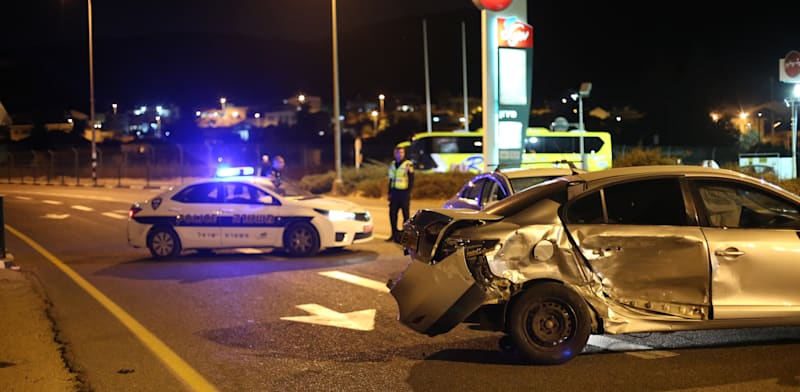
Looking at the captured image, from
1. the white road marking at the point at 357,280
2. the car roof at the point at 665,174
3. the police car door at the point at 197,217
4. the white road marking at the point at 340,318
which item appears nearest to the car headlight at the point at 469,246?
the car roof at the point at 665,174

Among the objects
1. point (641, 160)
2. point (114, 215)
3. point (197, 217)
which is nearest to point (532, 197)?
point (197, 217)

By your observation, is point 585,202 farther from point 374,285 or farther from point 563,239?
point 374,285

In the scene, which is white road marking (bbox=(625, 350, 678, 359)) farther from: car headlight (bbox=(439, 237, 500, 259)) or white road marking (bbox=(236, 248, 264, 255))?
white road marking (bbox=(236, 248, 264, 255))

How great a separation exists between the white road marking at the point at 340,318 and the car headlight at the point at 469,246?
1.75 meters

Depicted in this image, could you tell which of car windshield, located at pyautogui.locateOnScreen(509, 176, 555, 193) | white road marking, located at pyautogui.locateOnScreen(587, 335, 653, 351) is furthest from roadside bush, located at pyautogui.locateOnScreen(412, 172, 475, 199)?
white road marking, located at pyautogui.locateOnScreen(587, 335, 653, 351)

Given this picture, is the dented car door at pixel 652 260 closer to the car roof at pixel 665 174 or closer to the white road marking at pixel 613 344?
the car roof at pixel 665 174

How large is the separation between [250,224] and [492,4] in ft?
29.4

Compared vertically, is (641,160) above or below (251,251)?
above

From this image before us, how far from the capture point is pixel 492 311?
6.00 m

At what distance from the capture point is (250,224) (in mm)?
12414

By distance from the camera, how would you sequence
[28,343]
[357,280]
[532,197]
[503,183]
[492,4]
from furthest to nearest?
[492,4]
[357,280]
[503,183]
[28,343]
[532,197]

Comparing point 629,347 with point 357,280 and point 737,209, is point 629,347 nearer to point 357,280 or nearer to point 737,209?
point 737,209

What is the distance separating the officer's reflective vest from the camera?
1385cm

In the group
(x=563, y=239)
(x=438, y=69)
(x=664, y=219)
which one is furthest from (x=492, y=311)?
(x=438, y=69)
